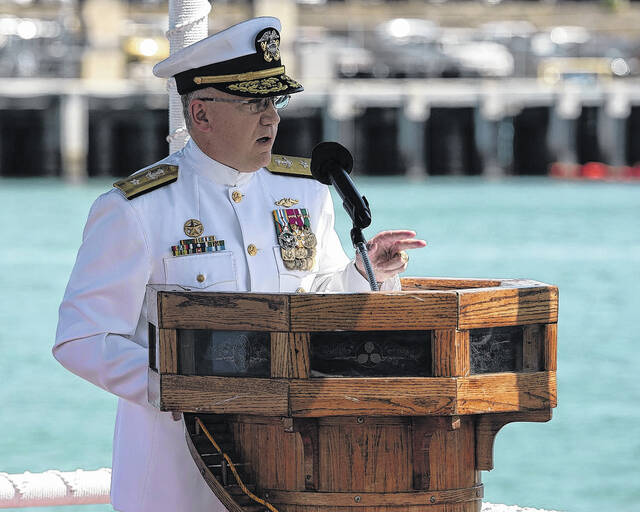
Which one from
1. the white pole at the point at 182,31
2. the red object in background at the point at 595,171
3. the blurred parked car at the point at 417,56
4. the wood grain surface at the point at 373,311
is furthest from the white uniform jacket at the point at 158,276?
the blurred parked car at the point at 417,56

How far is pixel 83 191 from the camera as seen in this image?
49188 millimetres

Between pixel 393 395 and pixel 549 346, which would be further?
pixel 549 346

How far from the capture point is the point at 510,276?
85.7ft

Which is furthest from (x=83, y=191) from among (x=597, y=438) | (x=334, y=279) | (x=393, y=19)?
(x=334, y=279)

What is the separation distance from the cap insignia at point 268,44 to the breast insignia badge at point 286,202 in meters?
0.36

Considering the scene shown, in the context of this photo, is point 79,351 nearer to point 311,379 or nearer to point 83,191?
point 311,379

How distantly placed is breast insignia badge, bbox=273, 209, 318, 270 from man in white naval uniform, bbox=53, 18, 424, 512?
1 centimetres

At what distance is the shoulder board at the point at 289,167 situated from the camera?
3.70 meters

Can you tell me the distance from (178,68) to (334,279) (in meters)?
0.62

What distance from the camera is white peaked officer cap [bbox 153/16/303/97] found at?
3387 mm

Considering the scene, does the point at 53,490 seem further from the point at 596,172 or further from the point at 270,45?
the point at 596,172

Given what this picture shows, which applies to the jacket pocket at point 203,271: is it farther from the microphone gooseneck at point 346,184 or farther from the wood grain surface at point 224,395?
the wood grain surface at point 224,395

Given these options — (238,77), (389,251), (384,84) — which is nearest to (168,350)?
(389,251)

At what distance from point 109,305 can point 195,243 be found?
28cm
